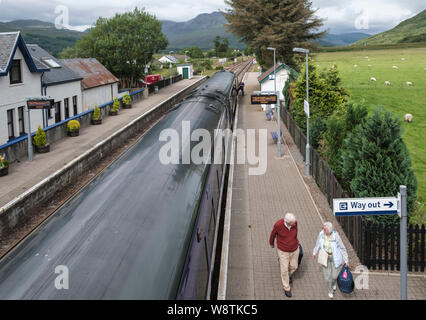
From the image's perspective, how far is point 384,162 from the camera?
33.1 feet

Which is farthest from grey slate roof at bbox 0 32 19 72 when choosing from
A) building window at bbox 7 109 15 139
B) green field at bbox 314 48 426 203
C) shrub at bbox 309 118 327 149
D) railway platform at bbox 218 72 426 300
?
green field at bbox 314 48 426 203

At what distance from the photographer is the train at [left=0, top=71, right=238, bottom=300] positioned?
4.55m

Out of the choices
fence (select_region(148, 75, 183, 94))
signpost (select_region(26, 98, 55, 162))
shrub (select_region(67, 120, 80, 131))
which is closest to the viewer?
signpost (select_region(26, 98, 55, 162))

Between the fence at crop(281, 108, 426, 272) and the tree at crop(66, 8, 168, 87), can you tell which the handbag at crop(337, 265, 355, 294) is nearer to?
the fence at crop(281, 108, 426, 272)

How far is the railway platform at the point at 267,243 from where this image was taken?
8758mm

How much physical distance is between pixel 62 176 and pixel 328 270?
11.2 meters

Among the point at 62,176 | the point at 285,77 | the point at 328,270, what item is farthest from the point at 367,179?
the point at 285,77

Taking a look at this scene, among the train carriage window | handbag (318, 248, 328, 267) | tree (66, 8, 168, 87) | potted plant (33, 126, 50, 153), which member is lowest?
handbag (318, 248, 328, 267)

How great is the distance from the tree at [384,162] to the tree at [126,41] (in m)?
43.4

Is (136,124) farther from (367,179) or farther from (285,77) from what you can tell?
(367,179)

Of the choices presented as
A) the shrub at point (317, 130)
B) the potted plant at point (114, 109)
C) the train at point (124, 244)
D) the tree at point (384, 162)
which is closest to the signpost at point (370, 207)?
the train at point (124, 244)

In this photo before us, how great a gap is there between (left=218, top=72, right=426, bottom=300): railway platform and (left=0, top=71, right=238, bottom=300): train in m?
1.91

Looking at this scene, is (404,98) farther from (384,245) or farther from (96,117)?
(384,245)

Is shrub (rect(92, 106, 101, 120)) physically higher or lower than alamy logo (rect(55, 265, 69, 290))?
higher
